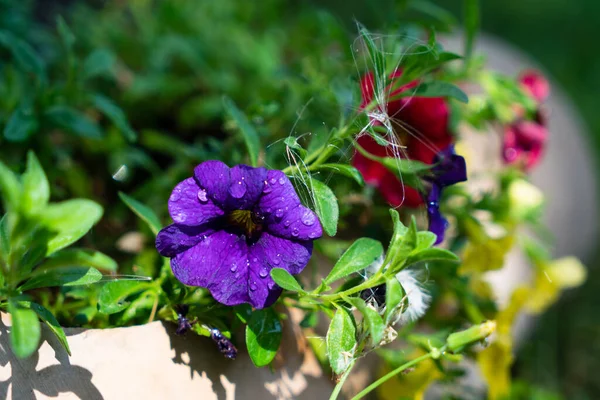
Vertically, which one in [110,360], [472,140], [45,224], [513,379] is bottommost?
[513,379]

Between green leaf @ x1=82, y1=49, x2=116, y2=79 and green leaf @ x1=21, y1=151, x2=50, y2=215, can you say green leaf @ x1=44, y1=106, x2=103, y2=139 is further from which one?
green leaf @ x1=21, y1=151, x2=50, y2=215

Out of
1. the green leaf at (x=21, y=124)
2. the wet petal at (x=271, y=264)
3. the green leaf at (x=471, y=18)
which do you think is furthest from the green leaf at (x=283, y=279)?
the green leaf at (x=471, y=18)

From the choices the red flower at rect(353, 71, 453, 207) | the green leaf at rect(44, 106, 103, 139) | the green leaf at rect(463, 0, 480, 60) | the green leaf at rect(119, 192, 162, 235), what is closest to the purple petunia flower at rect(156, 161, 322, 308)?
the green leaf at rect(119, 192, 162, 235)

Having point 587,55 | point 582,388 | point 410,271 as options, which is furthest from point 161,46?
point 587,55

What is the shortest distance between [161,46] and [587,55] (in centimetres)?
185

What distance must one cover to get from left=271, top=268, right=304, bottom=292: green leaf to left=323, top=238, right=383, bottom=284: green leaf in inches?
1.8

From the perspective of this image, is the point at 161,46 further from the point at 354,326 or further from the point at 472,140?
the point at 354,326

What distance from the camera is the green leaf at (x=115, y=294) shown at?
55cm

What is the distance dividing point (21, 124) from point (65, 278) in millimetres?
293

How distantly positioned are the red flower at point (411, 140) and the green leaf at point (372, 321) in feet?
0.84

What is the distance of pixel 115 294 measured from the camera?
0.57 metres

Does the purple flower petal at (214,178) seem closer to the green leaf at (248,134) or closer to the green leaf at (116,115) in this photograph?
the green leaf at (248,134)

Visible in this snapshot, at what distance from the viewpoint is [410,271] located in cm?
66

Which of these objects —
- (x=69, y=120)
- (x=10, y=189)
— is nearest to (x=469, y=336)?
(x=10, y=189)
